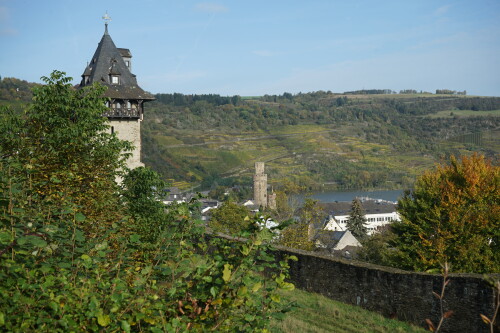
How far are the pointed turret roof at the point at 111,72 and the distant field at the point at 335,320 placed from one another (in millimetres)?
17464

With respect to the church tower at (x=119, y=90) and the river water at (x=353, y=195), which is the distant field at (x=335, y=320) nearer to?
the church tower at (x=119, y=90)

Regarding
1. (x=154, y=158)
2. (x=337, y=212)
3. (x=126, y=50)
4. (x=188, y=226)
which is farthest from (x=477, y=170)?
(x=154, y=158)

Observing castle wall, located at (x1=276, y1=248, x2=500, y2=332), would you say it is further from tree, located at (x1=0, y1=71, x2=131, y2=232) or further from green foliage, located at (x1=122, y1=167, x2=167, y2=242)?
tree, located at (x1=0, y1=71, x2=131, y2=232)

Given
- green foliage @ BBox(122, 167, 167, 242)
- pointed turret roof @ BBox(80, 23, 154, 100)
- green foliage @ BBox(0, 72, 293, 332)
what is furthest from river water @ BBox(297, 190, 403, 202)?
green foliage @ BBox(0, 72, 293, 332)

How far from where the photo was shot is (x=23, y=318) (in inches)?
129

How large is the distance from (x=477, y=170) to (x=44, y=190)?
74.1 ft

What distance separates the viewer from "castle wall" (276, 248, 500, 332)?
10289 millimetres

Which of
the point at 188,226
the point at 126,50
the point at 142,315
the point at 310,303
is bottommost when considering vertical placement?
the point at 310,303

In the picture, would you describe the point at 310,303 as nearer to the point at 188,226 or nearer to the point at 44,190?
the point at 44,190

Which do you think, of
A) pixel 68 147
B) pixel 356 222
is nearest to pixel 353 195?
pixel 356 222

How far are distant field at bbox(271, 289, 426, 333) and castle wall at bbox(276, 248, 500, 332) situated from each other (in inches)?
14.1

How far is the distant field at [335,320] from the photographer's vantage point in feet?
30.6

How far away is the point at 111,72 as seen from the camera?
27.0 m

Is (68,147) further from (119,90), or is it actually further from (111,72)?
(111,72)
